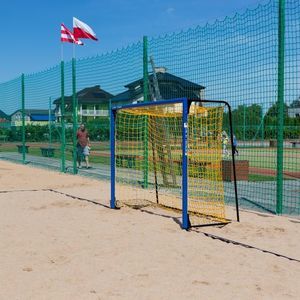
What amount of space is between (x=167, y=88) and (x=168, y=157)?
174 cm

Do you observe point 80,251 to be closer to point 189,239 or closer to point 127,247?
point 127,247

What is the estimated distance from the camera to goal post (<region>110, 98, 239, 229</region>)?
7.89m

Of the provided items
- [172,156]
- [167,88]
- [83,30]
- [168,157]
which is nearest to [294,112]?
[172,156]

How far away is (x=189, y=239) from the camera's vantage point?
650cm

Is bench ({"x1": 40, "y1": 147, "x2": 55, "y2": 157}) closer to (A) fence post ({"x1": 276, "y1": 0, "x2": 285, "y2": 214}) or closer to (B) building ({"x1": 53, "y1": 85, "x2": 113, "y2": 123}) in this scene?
(B) building ({"x1": 53, "y1": 85, "x2": 113, "y2": 123})

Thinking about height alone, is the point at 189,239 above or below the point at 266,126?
below

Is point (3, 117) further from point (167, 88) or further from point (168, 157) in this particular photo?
point (168, 157)

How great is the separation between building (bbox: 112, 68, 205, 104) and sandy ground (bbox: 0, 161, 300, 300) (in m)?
2.74

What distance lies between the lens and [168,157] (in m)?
11.1

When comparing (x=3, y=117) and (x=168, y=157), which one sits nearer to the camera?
(x=168, y=157)

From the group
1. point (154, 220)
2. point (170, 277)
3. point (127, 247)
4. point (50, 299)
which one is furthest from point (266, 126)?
point (50, 299)

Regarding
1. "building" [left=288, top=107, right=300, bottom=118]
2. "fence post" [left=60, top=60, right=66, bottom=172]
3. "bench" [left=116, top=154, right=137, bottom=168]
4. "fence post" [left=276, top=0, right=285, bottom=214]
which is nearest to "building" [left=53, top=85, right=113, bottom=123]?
"fence post" [left=60, top=60, right=66, bottom=172]

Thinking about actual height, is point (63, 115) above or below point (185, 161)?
above

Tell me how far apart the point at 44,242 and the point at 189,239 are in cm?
179
